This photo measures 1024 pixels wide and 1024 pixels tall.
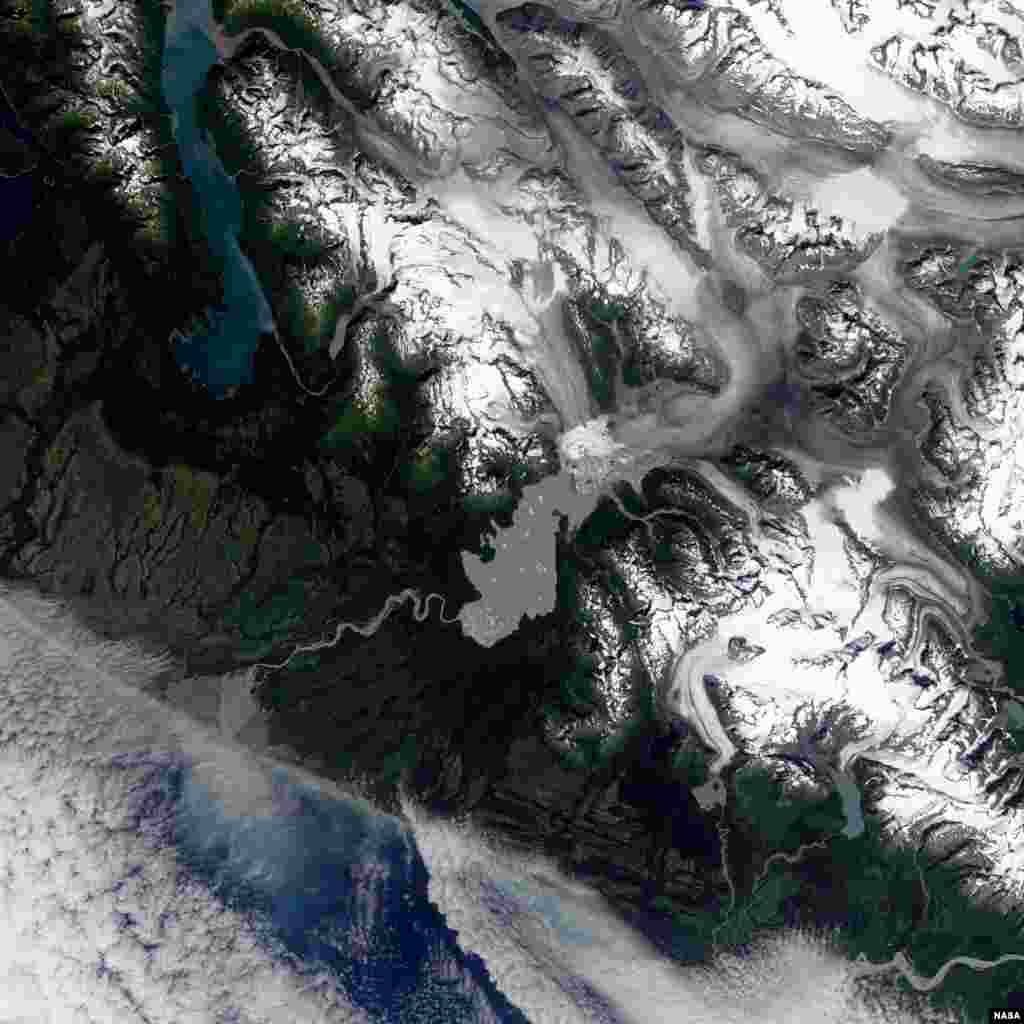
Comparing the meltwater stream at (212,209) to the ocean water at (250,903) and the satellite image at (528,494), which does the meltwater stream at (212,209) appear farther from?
the ocean water at (250,903)

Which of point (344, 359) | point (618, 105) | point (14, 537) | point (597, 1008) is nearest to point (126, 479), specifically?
point (14, 537)

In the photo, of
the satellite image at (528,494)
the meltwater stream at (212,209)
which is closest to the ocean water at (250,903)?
the satellite image at (528,494)

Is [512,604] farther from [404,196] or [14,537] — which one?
[14,537]

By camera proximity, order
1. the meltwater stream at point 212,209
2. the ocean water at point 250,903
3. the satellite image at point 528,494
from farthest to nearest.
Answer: the meltwater stream at point 212,209
the satellite image at point 528,494
the ocean water at point 250,903

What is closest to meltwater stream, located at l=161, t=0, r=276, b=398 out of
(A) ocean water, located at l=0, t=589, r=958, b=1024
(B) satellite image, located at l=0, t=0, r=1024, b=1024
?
(B) satellite image, located at l=0, t=0, r=1024, b=1024

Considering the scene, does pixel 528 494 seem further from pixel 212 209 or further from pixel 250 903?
pixel 250 903

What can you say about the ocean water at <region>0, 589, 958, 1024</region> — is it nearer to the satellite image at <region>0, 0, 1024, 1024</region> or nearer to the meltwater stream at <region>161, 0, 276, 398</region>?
the satellite image at <region>0, 0, 1024, 1024</region>

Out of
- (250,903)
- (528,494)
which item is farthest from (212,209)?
(250,903)
